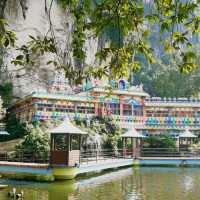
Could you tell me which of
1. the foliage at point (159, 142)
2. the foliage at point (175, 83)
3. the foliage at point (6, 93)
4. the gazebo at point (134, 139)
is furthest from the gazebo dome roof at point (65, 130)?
the foliage at point (175, 83)

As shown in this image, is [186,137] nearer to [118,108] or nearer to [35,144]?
[118,108]

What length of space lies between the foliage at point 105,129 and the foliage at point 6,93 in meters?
9.13

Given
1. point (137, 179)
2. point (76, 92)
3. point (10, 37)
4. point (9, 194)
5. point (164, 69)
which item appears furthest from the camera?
point (164, 69)

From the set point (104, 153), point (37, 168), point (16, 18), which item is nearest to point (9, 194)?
point (37, 168)

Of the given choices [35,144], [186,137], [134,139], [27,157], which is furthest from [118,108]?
[35,144]

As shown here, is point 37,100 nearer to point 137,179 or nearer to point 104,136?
point 104,136

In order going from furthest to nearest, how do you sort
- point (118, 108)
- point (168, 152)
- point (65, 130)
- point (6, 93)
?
point (6, 93), point (118, 108), point (168, 152), point (65, 130)

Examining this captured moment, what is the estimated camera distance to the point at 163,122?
102 feet

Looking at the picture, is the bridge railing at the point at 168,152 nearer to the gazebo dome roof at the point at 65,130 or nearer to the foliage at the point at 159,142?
the foliage at the point at 159,142

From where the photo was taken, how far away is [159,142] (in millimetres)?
26500

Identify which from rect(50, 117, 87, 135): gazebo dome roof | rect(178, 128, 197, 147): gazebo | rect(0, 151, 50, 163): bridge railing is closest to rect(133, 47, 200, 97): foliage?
rect(178, 128, 197, 147): gazebo

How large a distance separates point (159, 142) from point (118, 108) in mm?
4866

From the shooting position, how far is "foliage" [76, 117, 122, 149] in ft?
78.5

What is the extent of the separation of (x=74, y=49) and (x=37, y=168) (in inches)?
427
